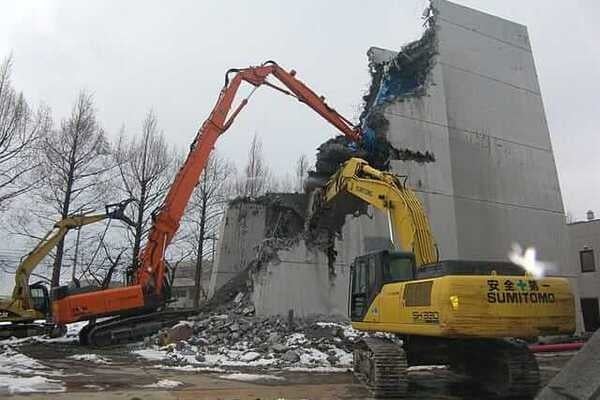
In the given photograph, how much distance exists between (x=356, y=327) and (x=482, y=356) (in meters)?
2.29

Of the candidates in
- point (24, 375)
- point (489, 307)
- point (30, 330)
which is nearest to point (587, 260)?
point (489, 307)

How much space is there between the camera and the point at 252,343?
1564 cm

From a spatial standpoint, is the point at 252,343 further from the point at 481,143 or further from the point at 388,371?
the point at 481,143

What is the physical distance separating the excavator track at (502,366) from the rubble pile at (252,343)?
3.89m

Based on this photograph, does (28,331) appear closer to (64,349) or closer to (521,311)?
(64,349)

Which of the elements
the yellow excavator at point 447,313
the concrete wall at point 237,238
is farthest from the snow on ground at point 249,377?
the concrete wall at point 237,238

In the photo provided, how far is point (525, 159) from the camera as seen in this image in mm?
21875

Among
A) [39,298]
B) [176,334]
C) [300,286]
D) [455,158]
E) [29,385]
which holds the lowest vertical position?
[29,385]

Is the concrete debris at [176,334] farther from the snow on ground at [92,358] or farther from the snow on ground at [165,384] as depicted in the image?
the snow on ground at [165,384]

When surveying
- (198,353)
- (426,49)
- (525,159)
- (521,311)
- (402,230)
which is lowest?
(198,353)

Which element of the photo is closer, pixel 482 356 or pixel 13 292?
pixel 482 356

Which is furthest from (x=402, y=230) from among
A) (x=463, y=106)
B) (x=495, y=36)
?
(x=495, y=36)

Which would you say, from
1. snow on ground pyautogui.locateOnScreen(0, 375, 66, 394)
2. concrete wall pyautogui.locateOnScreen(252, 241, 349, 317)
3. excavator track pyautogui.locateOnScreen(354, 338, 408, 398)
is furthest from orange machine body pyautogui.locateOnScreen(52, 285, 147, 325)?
excavator track pyautogui.locateOnScreen(354, 338, 408, 398)

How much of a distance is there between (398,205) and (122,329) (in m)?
9.55
